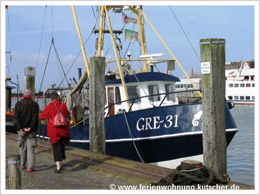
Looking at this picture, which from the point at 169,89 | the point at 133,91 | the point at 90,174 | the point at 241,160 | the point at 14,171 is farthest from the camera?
the point at 241,160

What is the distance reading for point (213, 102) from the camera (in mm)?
6539

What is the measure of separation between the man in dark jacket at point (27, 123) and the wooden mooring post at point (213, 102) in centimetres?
302

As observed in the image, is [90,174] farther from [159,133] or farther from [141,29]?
[141,29]

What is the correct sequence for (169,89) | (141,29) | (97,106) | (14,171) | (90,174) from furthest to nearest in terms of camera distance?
(141,29) → (169,89) → (97,106) → (90,174) → (14,171)

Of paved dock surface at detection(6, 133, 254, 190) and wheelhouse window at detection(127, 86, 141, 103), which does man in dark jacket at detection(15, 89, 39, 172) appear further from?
wheelhouse window at detection(127, 86, 141, 103)

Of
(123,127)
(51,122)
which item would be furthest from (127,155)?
(51,122)

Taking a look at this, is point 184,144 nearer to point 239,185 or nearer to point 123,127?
point 123,127

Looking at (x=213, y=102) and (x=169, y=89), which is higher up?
(x=169, y=89)

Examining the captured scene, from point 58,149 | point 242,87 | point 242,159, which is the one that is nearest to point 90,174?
point 58,149

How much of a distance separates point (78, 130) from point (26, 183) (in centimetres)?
576

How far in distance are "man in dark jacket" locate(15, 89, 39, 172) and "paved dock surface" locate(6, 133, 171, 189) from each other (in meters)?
0.39

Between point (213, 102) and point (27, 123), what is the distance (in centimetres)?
327

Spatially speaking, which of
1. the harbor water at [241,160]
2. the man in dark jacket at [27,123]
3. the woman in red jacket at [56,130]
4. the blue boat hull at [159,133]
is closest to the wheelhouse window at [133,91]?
the blue boat hull at [159,133]

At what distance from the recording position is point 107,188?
618 centimetres
